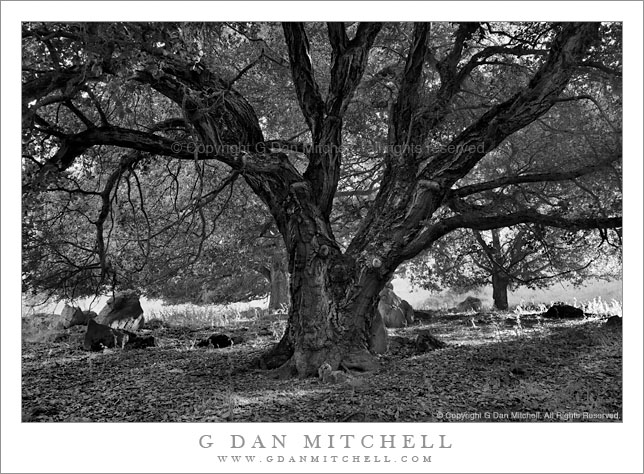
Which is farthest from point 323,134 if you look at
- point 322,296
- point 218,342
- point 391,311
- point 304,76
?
point 391,311

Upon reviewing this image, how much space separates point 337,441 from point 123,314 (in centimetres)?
821

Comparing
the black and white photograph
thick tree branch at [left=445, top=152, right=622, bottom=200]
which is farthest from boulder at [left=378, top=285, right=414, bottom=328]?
thick tree branch at [left=445, top=152, right=622, bottom=200]

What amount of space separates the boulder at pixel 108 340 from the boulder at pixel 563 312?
8104mm

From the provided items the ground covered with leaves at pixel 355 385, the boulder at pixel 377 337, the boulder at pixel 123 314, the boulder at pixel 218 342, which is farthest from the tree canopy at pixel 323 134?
the boulder at pixel 123 314

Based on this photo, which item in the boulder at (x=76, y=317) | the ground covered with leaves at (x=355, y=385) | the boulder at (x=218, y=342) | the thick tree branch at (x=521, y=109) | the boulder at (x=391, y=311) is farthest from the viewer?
the boulder at (x=391, y=311)

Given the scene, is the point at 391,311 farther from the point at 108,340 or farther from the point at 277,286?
the point at 108,340

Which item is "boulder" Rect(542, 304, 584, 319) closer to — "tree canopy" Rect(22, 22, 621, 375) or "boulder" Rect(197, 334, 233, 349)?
"tree canopy" Rect(22, 22, 621, 375)

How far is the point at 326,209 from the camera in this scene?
692 centimetres

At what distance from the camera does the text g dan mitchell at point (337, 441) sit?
4371 mm

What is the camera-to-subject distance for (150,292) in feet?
47.3

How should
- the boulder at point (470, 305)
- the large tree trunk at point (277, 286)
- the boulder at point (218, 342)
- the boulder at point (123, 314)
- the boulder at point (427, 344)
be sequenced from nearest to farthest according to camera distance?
the boulder at point (427, 344) → the boulder at point (218, 342) → the boulder at point (123, 314) → the boulder at point (470, 305) → the large tree trunk at point (277, 286)

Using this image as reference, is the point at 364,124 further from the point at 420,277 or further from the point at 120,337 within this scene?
the point at 420,277

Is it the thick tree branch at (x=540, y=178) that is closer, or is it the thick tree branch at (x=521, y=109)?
the thick tree branch at (x=521, y=109)

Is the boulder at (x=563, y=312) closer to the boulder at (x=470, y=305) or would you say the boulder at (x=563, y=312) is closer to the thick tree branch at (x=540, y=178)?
the boulder at (x=470, y=305)
